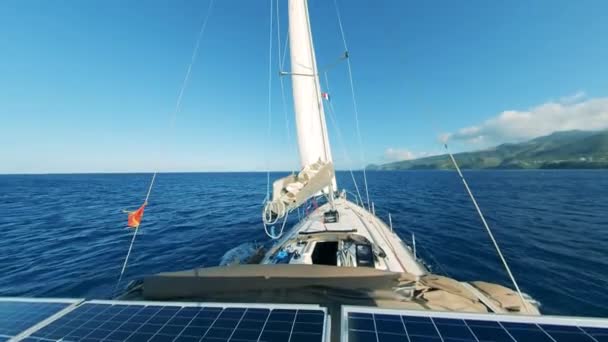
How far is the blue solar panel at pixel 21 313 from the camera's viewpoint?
7.79 feet

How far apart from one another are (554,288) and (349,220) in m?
7.02

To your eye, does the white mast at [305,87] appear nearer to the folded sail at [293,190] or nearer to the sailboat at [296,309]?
the folded sail at [293,190]

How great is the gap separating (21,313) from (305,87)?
9.61 meters

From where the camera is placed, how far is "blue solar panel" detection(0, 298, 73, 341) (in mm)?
2375

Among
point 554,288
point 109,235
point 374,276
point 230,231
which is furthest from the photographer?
point 230,231

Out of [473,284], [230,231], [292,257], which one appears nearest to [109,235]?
[230,231]

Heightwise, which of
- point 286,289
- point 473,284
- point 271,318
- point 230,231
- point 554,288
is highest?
point 271,318

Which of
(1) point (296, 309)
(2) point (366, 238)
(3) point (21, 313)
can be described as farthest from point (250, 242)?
(1) point (296, 309)

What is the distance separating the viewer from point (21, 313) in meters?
2.68

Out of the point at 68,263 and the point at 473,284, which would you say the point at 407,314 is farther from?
the point at 68,263

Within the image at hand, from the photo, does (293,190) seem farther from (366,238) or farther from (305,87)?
(305,87)

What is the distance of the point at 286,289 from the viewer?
3332 millimetres

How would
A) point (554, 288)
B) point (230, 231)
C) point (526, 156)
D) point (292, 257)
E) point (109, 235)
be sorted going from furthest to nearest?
point (526, 156) → point (230, 231) → point (109, 235) → point (554, 288) → point (292, 257)

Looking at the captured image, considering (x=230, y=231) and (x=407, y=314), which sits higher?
(x=407, y=314)
